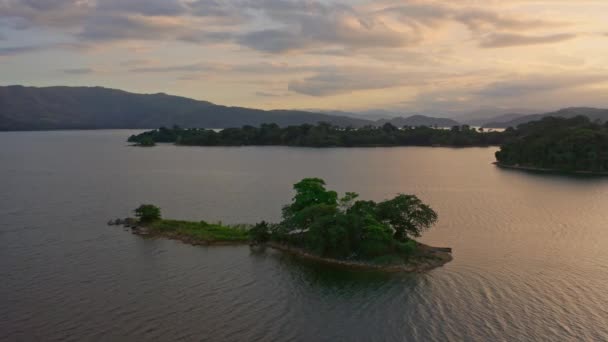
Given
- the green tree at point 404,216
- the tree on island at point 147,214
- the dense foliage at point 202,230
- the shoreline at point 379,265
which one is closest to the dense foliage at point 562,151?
the shoreline at point 379,265

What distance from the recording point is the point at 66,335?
63.5 ft

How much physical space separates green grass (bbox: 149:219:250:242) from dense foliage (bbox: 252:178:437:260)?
7.08 ft

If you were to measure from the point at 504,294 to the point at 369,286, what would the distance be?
6918 mm

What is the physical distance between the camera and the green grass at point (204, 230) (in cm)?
3394

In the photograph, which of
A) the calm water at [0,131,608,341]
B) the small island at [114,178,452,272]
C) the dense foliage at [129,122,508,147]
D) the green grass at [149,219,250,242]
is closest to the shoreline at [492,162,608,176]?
the calm water at [0,131,608,341]

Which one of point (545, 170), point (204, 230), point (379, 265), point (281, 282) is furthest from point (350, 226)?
point (545, 170)

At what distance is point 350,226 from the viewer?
29141mm

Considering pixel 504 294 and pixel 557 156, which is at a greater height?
pixel 557 156

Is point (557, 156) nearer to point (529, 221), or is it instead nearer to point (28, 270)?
point (529, 221)

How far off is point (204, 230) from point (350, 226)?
12.5m

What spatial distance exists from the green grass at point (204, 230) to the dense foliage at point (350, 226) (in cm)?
216

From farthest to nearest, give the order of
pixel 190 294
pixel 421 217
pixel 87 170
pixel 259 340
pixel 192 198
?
pixel 87 170 < pixel 192 198 < pixel 421 217 < pixel 190 294 < pixel 259 340

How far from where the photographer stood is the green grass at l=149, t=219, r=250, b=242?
111 feet

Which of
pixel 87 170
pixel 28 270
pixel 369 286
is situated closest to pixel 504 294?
pixel 369 286
